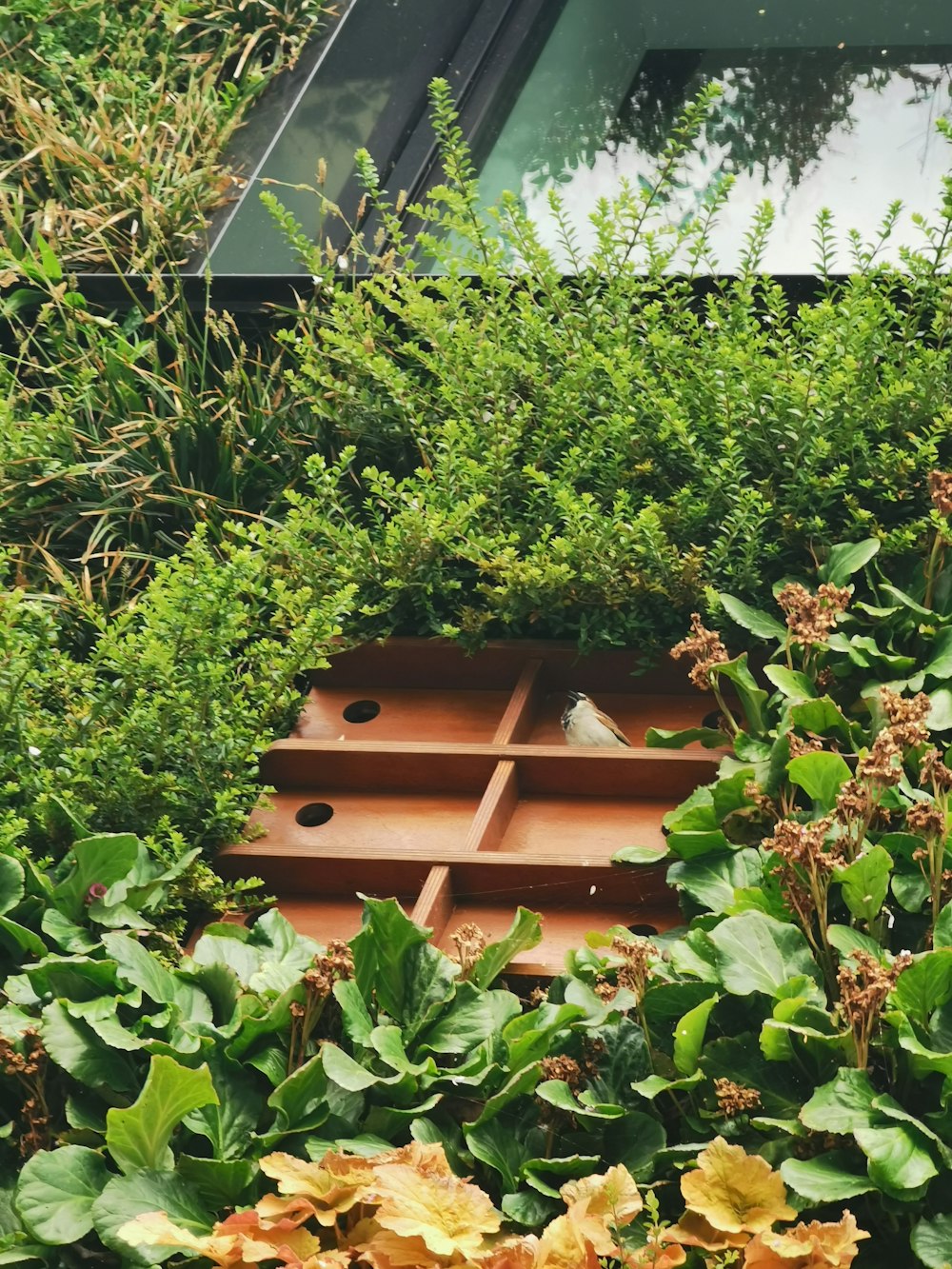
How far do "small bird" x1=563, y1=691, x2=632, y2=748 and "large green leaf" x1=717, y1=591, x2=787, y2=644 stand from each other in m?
0.34

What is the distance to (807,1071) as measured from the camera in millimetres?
1900

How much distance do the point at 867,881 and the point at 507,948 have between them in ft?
1.87

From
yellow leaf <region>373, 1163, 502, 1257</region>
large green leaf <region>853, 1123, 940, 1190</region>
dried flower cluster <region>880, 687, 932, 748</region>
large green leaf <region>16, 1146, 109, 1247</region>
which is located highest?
dried flower cluster <region>880, 687, 932, 748</region>

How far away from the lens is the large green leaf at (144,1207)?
5.92 feet

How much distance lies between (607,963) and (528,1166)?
361 millimetres

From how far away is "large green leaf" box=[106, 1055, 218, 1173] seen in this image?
1.85 meters

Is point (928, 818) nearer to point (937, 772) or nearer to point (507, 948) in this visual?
point (937, 772)

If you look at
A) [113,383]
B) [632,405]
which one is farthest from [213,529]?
[632,405]

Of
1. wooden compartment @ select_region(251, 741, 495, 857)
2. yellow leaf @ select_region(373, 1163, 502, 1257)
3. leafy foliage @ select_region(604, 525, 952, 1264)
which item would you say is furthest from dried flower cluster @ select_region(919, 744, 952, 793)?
wooden compartment @ select_region(251, 741, 495, 857)

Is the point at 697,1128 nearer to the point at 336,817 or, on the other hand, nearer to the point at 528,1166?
the point at 528,1166

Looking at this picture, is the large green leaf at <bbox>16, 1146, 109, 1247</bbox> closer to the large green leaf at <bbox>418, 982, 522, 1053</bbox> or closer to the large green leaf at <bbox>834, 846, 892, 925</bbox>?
the large green leaf at <bbox>418, 982, 522, 1053</bbox>

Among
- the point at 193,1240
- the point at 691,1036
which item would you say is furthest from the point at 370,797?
the point at 193,1240

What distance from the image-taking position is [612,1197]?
173 centimetres

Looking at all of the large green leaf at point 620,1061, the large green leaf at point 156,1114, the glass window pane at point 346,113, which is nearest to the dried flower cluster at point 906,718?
the large green leaf at point 620,1061
